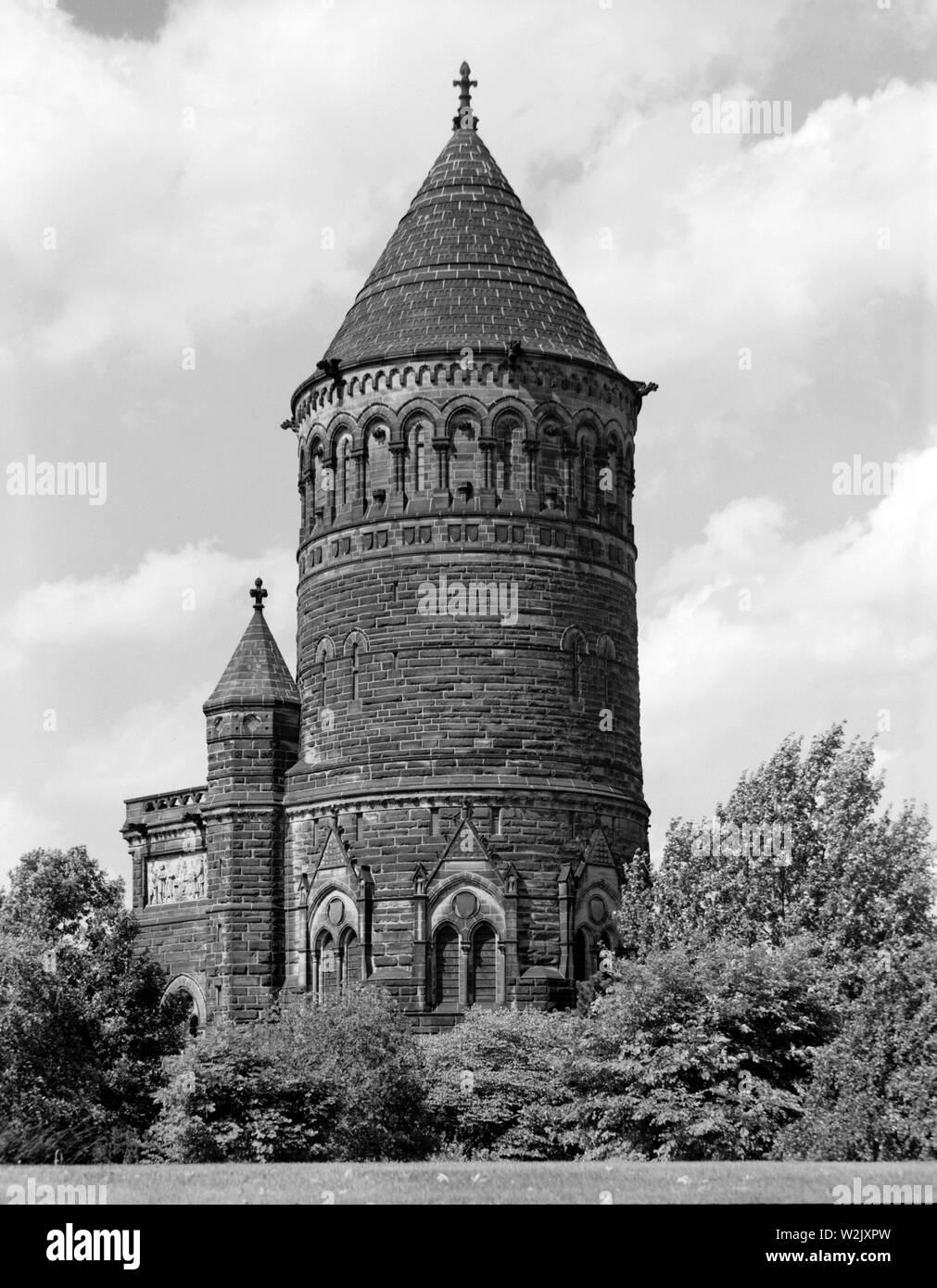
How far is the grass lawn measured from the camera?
2848cm

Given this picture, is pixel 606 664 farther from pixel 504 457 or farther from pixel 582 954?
pixel 582 954

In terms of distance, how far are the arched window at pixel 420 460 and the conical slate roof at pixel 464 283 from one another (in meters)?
1.98

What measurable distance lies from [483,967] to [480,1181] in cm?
2336

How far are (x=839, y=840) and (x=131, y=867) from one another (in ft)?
60.0

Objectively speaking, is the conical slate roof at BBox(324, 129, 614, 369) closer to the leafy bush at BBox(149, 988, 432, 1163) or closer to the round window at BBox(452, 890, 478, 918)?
the round window at BBox(452, 890, 478, 918)

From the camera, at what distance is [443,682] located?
179ft

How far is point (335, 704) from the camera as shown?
56.1m

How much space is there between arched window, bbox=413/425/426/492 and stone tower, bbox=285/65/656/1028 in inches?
2.9
